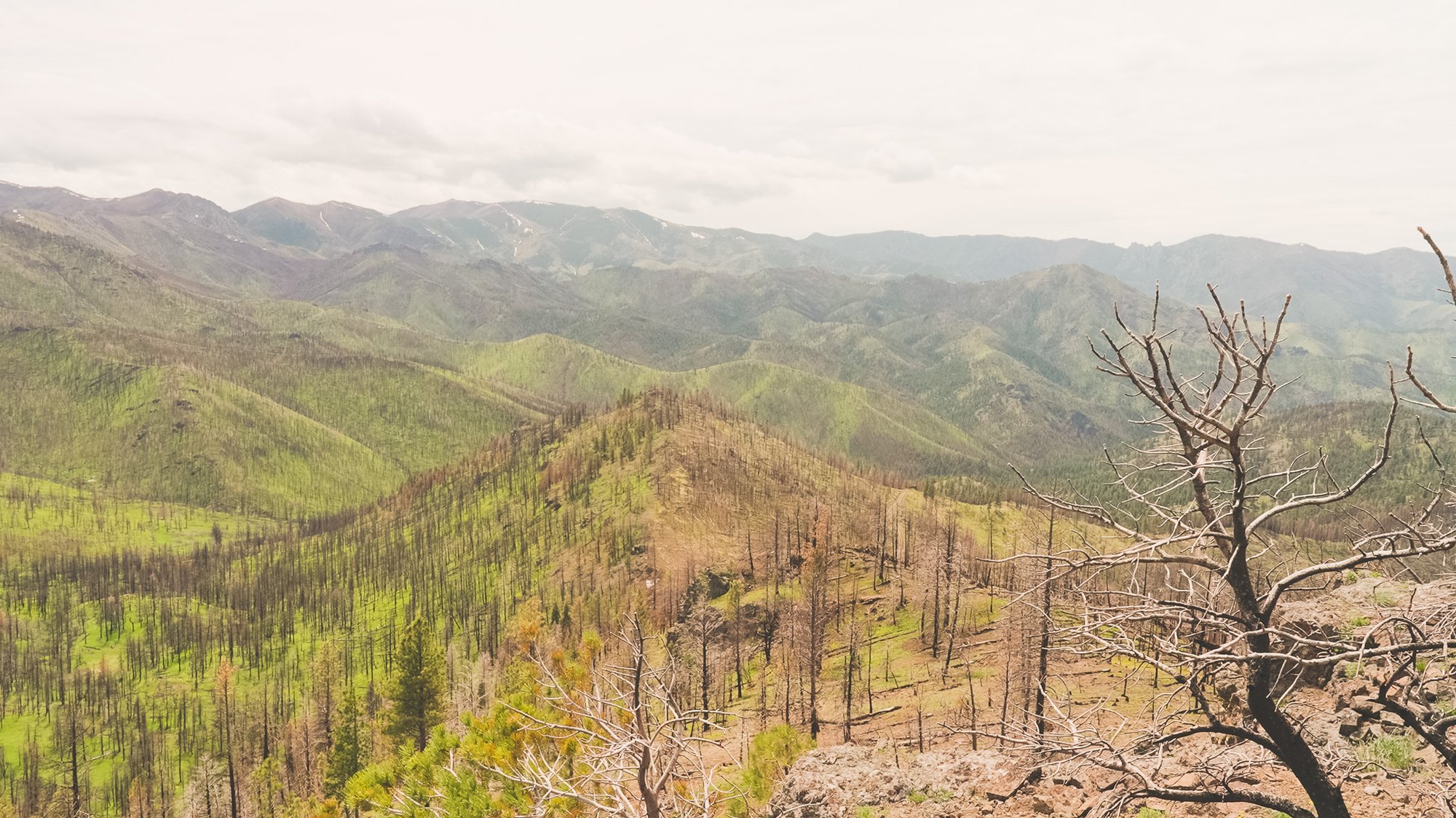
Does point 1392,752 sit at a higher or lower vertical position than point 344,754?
higher

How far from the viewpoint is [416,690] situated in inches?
3044

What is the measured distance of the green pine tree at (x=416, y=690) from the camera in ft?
251

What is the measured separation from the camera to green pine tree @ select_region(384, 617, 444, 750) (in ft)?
251

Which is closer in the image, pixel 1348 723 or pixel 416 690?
pixel 1348 723

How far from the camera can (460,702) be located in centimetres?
8981

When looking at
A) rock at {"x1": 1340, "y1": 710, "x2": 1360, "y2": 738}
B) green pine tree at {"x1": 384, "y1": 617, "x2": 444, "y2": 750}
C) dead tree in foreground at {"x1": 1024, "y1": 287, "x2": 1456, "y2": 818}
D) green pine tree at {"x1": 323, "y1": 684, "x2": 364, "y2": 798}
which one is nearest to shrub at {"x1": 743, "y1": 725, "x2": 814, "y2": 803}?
rock at {"x1": 1340, "y1": 710, "x2": 1360, "y2": 738}

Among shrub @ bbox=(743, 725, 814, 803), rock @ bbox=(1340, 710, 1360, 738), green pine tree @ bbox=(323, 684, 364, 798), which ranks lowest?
green pine tree @ bbox=(323, 684, 364, 798)

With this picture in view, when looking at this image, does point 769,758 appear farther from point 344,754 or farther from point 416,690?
point 344,754

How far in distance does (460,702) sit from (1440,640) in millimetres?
97037

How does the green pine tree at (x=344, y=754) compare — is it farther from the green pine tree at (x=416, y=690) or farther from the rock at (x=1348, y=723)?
the rock at (x=1348, y=723)

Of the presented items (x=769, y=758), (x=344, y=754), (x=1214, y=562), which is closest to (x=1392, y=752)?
(x=1214, y=562)

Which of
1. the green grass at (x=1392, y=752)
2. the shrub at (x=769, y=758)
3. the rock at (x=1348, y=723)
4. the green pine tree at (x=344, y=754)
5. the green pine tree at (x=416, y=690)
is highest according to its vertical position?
the green grass at (x=1392, y=752)

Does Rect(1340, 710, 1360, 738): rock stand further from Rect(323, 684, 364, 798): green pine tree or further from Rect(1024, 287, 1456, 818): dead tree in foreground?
Rect(323, 684, 364, 798): green pine tree

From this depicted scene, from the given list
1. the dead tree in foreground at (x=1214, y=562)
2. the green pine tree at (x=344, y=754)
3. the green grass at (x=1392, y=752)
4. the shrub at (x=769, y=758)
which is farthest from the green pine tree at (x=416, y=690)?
the dead tree in foreground at (x=1214, y=562)
